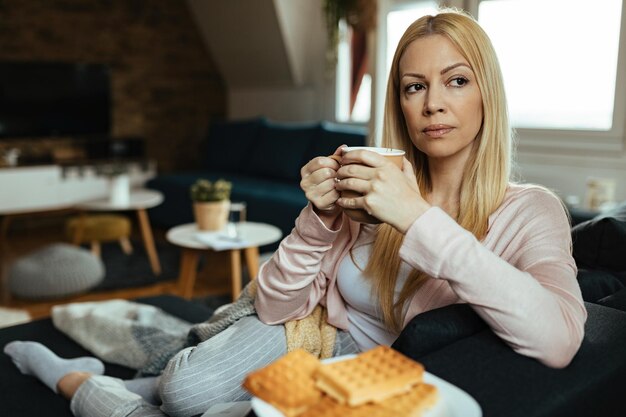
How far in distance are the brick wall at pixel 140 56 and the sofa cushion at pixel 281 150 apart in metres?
1.52

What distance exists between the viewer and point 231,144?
5.45 metres

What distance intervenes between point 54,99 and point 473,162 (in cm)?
503

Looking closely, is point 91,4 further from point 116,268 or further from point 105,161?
point 116,268

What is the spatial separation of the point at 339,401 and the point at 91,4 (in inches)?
228

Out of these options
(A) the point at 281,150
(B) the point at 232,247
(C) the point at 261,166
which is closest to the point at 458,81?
(B) the point at 232,247

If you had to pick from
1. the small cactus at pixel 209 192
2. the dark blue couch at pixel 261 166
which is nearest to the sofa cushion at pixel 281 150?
the dark blue couch at pixel 261 166

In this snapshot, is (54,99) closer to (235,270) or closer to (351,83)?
(351,83)

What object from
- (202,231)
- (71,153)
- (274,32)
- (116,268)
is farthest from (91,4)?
(202,231)

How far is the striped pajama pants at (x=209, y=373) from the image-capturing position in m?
1.17

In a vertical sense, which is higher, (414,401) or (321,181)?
(321,181)

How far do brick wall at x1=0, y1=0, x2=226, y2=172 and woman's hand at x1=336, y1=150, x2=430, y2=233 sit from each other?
5.23 meters

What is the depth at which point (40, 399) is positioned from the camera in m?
1.43

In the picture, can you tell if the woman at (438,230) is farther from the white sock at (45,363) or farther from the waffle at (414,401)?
the white sock at (45,363)

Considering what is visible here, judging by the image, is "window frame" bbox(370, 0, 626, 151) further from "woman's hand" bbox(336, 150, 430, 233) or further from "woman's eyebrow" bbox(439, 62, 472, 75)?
"woman's hand" bbox(336, 150, 430, 233)
